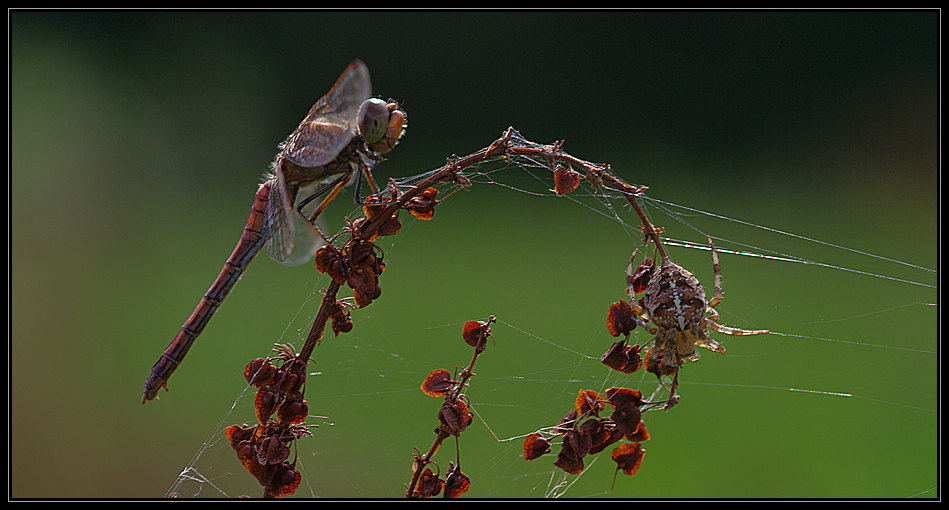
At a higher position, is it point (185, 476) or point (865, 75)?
point (865, 75)

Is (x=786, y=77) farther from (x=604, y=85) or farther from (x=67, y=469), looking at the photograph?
(x=67, y=469)

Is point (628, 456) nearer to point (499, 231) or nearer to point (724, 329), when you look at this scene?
point (724, 329)

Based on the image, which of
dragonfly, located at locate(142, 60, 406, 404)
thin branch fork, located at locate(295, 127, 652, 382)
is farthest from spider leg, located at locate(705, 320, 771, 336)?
dragonfly, located at locate(142, 60, 406, 404)

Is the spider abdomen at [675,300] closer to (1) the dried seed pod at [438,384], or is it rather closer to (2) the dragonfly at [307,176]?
(1) the dried seed pod at [438,384]

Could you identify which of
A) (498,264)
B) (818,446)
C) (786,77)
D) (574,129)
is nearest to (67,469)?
(498,264)

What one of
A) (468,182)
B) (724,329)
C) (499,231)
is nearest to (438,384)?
(468,182)

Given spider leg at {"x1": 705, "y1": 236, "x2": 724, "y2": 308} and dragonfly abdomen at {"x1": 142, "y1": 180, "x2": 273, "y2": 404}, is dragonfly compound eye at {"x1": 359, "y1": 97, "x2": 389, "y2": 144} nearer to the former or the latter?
dragonfly abdomen at {"x1": 142, "y1": 180, "x2": 273, "y2": 404}

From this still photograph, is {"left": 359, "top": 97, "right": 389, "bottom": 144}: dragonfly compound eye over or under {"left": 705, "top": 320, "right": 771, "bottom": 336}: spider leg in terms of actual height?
over
